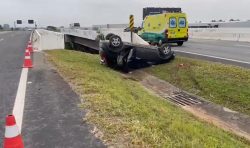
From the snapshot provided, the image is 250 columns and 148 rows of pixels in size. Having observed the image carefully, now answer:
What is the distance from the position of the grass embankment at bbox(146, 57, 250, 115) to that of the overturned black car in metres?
0.58

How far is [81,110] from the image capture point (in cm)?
620

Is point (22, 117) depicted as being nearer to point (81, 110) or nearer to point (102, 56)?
point (81, 110)

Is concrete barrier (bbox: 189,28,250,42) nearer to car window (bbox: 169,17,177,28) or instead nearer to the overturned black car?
car window (bbox: 169,17,177,28)

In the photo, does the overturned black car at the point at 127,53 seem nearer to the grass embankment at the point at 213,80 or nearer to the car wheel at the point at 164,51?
the car wheel at the point at 164,51

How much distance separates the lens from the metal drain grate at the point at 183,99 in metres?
10.3

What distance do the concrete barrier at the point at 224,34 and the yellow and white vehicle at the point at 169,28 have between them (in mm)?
8038

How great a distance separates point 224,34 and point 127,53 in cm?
2063

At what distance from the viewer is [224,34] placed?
33312 mm

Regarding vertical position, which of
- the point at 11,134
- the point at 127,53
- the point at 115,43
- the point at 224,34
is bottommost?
the point at 11,134

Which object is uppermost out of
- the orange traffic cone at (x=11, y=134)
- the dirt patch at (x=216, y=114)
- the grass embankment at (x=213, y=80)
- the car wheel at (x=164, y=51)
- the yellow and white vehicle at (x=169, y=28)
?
the yellow and white vehicle at (x=169, y=28)

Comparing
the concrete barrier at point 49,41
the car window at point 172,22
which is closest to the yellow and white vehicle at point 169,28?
the car window at point 172,22

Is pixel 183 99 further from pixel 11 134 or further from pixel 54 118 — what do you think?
pixel 11 134

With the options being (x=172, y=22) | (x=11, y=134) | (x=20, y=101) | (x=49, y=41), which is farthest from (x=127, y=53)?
(x=11, y=134)

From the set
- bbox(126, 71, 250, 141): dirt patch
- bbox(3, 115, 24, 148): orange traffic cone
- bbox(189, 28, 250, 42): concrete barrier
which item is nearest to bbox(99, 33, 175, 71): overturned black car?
bbox(126, 71, 250, 141): dirt patch
